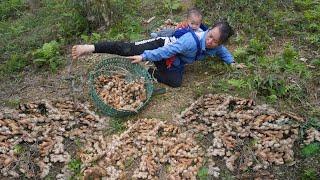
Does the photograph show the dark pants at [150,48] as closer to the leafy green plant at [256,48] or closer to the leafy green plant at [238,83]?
the leafy green plant at [238,83]

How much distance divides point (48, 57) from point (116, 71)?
5.07 feet

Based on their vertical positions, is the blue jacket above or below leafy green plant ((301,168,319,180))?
above

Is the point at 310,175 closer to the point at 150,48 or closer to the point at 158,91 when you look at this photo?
the point at 158,91

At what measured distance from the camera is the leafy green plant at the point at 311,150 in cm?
527

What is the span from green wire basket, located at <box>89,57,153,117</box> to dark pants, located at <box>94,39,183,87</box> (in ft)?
0.50

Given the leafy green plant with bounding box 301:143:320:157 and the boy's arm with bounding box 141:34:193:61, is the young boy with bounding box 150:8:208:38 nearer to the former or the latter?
the boy's arm with bounding box 141:34:193:61

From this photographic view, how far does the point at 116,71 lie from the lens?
6453 mm

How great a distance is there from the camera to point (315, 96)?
240 inches

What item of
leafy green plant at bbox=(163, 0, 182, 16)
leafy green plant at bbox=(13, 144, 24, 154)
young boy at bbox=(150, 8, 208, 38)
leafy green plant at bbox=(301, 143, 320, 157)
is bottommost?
leafy green plant at bbox=(301, 143, 320, 157)

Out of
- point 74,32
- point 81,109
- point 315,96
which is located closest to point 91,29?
point 74,32

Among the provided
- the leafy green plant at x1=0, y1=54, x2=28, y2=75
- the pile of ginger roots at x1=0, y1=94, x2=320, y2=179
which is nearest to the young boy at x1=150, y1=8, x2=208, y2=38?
the pile of ginger roots at x1=0, y1=94, x2=320, y2=179

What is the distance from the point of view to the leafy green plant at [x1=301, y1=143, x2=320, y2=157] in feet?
A: 17.3

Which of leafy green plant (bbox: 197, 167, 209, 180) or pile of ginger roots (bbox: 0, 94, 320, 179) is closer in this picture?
leafy green plant (bbox: 197, 167, 209, 180)

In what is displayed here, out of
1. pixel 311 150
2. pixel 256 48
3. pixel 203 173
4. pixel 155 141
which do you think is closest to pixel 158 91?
pixel 155 141
